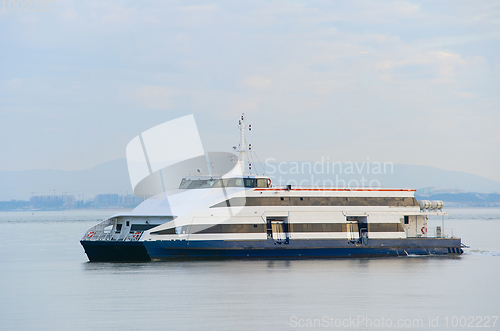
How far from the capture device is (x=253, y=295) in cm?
2314

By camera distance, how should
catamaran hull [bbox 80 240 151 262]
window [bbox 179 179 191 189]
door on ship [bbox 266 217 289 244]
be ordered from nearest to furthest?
catamaran hull [bbox 80 240 151 262] < door on ship [bbox 266 217 289 244] < window [bbox 179 179 191 189]

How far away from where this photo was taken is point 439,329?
61.0ft

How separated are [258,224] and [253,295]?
29.0 feet

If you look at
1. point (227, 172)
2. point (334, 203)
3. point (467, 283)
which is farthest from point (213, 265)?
point (467, 283)

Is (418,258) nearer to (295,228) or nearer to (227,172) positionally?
(295,228)

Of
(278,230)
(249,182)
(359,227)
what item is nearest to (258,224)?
(278,230)

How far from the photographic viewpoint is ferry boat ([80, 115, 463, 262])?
30.5 metres

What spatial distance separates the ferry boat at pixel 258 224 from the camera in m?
30.5

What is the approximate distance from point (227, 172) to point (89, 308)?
1404 cm

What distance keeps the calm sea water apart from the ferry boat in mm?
789

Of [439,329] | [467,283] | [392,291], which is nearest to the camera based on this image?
[439,329]

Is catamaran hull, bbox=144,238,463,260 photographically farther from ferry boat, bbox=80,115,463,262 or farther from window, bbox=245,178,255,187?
window, bbox=245,178,255,187

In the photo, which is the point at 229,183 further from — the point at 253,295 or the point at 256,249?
the point at 253,295

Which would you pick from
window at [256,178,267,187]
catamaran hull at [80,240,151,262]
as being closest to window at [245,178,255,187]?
window at [256,178,267,187]
